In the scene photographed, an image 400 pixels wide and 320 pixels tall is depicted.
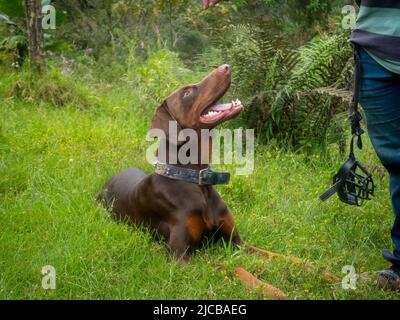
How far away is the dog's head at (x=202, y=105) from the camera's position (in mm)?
3779

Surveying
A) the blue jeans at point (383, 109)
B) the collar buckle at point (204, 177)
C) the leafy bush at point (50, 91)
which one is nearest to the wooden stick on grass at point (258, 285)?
the collar buckle at point (204, 177)

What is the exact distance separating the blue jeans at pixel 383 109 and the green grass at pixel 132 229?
732 mm

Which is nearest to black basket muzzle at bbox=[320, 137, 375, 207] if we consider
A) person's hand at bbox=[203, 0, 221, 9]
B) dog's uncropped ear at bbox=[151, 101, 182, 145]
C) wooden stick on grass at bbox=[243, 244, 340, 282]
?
wooden stick on grass at bbox=[243, 244, 340, 282]

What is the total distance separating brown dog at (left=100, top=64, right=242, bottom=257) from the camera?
372cm

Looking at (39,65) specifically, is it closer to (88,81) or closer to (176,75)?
(88,81)

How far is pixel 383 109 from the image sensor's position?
10.8 ft

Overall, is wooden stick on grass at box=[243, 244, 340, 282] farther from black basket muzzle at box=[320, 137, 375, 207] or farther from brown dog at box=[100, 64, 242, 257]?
black basket muzzle at box=[320, 137, 375, 207]

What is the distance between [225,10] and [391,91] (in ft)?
21.0

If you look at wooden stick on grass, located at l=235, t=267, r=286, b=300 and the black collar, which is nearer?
wooden stick on grass, located at l=235, t=267, r=286, b=300

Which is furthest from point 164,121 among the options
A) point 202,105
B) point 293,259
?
point 293,259

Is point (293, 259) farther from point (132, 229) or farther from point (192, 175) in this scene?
point (132, 229)

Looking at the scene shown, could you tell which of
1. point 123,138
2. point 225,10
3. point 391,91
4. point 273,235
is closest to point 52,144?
point 123,138

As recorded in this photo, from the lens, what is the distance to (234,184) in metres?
4.89

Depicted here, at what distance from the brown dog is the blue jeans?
791 mm
